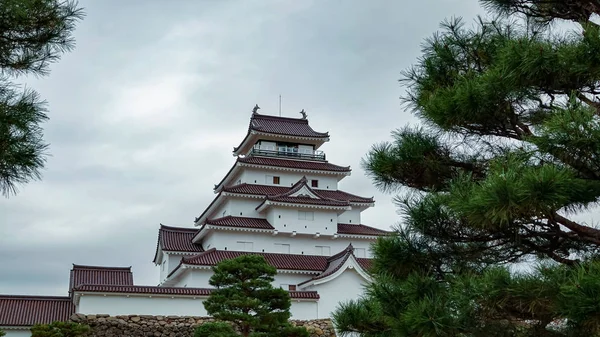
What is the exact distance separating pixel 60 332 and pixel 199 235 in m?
10.7

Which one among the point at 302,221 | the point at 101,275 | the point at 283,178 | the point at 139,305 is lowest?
the point at 139,305

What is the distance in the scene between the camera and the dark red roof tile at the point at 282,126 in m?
27.9

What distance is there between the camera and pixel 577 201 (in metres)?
4.34

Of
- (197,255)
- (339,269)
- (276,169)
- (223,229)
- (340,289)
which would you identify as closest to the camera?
(340,289)

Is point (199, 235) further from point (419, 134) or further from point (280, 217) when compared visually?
point (419, 134)

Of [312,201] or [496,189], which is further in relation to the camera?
[312,201]

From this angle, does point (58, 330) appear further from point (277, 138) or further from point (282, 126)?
point (282, 126)

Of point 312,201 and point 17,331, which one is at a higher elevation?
point 312,201

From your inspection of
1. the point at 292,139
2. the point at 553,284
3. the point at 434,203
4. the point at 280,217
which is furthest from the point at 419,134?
the point at 292,139

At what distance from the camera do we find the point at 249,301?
14125 millimetres

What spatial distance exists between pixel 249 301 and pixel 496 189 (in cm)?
1093

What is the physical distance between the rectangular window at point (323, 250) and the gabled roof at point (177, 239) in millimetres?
5057

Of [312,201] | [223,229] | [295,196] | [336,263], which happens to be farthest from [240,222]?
[336,263]

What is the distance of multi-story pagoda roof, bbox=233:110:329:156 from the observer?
2780 cm
